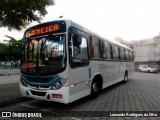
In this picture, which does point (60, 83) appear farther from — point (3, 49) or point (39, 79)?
point (3, 49)

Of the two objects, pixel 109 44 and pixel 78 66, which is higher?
pixel 109 44

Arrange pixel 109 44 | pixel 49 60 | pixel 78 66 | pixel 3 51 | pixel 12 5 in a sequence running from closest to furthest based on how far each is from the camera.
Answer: pixel 49 60, pixel 78 66, pixel 12 5, pixel 109 44, pixel 3 51

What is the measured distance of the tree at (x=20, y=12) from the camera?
9125 millimetres

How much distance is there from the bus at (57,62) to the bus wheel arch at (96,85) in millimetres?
133

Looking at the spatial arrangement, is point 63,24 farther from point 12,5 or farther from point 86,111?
point 12,5

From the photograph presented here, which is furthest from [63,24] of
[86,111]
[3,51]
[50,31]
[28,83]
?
[3,51]

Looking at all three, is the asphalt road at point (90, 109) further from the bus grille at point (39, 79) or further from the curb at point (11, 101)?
the bus grille at point (39, 79)

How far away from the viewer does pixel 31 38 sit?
6.55 meters

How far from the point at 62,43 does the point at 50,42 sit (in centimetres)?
48

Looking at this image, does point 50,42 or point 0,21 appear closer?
point 50,42

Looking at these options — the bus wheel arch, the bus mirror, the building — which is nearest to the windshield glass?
the bus mirror

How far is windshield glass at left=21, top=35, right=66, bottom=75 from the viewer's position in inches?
224

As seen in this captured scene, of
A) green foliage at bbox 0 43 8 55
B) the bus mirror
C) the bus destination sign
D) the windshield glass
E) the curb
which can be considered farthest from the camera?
green foliage at bbox 0 43 8 55

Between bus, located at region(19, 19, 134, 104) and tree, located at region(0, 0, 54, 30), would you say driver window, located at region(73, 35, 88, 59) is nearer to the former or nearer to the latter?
bus, located at region(19, 19, 134, 104)
